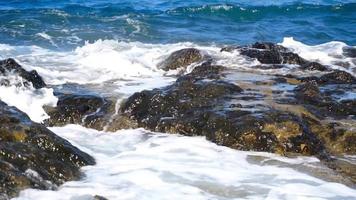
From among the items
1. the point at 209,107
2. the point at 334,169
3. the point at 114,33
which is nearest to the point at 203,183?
the point at 334,169

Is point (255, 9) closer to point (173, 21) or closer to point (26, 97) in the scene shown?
point (173, 21)

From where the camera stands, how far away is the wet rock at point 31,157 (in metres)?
5.12

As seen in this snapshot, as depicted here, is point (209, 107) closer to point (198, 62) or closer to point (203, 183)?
point (203, 183)

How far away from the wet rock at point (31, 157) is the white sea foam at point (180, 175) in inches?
4.6

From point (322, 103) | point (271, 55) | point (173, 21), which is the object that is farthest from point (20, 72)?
point (173, 21)

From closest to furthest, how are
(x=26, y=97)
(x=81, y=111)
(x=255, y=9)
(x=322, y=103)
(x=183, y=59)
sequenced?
(x=322, y=103)
(x=81, y=111)
(x=26, y=97)
(x=183, y=59)
(x=255, y=9)

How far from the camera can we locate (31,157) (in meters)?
5.52

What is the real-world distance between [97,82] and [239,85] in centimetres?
279

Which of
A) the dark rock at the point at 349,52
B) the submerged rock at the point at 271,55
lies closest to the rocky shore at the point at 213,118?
the submerged rock at the point at 271,55

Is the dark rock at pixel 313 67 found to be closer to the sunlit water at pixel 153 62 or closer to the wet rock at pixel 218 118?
the sunlit water at pixel 153 62

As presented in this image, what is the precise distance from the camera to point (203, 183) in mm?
5812

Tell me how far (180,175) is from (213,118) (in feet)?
5.03

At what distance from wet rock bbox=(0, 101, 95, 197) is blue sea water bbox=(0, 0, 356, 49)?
32.2 ft

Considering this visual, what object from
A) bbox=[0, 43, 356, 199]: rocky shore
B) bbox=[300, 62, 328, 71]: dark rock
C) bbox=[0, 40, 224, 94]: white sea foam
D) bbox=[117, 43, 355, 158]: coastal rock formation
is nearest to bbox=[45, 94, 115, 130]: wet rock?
bbox=[0, 43, 356, 199]: rocky shore
